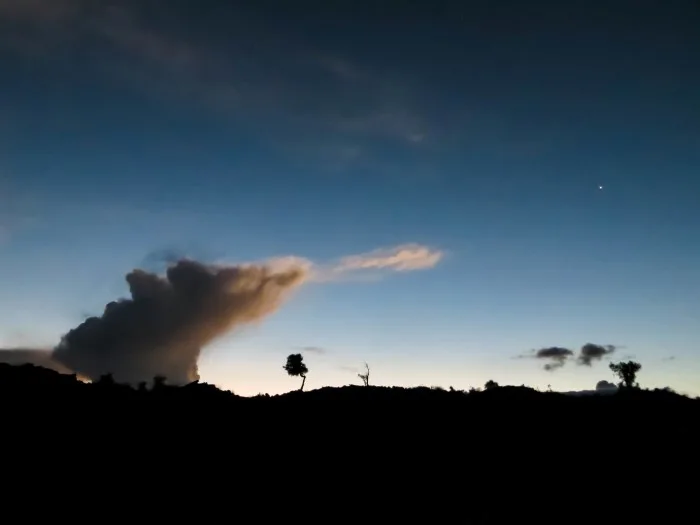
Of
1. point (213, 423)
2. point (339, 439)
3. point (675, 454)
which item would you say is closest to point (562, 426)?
point (675, 454)

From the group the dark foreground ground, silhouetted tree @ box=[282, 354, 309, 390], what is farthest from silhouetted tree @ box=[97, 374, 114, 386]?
silhouetted tree @ box=[282, 354, 309, 390]

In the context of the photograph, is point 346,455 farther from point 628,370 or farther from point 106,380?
point 628,370

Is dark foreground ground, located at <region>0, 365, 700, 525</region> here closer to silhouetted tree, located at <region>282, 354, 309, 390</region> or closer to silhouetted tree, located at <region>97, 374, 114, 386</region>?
silhouetted tree, located at <region>97, 374, 114, 386</region>

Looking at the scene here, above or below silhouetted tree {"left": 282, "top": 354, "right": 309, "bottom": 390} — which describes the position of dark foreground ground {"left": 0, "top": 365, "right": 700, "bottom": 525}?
below

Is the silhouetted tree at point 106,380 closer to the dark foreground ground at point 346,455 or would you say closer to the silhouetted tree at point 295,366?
the dark foreground ground at point 346,455

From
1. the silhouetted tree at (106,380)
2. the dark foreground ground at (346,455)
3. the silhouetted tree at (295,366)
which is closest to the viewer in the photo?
the dark foreground ground at (346,455)

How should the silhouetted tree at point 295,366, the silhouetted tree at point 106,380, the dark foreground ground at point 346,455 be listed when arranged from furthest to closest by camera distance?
the silhouetted tree at point 295,366 < the silhouetted tree at point 106,380 < the dark foreground ground at point 346,455

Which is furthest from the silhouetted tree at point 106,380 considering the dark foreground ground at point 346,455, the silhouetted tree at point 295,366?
the silhouetted tree at point 295,366

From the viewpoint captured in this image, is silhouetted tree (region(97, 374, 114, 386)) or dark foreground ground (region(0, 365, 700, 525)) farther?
silhouetted tree (region(97, 374, 114, 386))

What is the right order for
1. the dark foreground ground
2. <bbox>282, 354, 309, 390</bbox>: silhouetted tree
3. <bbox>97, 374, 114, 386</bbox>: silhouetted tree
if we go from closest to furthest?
the dark foreground ground
<bbox>97, 374, 114, 386</bbox>: silhouetted tree
<bbox>282, 354, 309, 390</bbox>: silhouetted tree

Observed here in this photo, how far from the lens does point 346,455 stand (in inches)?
1213

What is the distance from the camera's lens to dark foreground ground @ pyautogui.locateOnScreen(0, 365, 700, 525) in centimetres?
2602

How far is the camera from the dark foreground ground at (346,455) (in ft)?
85.4

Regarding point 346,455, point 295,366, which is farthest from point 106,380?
point 295,366
